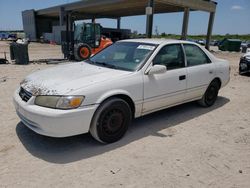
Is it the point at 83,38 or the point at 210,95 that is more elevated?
the point at 83,38

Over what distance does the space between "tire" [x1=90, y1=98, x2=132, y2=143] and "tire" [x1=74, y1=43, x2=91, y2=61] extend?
9552 mm

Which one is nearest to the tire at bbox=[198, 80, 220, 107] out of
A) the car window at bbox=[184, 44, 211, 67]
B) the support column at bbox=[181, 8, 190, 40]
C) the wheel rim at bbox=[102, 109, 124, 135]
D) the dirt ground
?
the car window at bbox=[184, 44, 211, 67]

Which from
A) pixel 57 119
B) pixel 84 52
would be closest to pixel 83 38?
pixel 84 52

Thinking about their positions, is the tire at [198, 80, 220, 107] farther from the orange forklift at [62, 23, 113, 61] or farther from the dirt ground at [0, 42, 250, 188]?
the orange forklift at [62, 23, 113, 61]

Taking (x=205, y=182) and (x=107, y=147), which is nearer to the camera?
(x=205, y=182)

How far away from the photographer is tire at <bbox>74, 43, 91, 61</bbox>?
1241 cm

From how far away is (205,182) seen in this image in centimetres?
267

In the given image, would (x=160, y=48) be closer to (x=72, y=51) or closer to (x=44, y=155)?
(x=44, y=155)

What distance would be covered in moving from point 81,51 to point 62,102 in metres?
10.1

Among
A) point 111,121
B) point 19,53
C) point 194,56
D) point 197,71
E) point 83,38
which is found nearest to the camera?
point 111,121

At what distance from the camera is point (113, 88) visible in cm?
328

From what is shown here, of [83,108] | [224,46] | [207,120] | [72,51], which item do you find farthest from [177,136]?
[224,46]

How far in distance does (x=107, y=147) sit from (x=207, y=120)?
89.0 inches

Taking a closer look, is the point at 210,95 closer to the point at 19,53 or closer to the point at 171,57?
the point at 171,57
